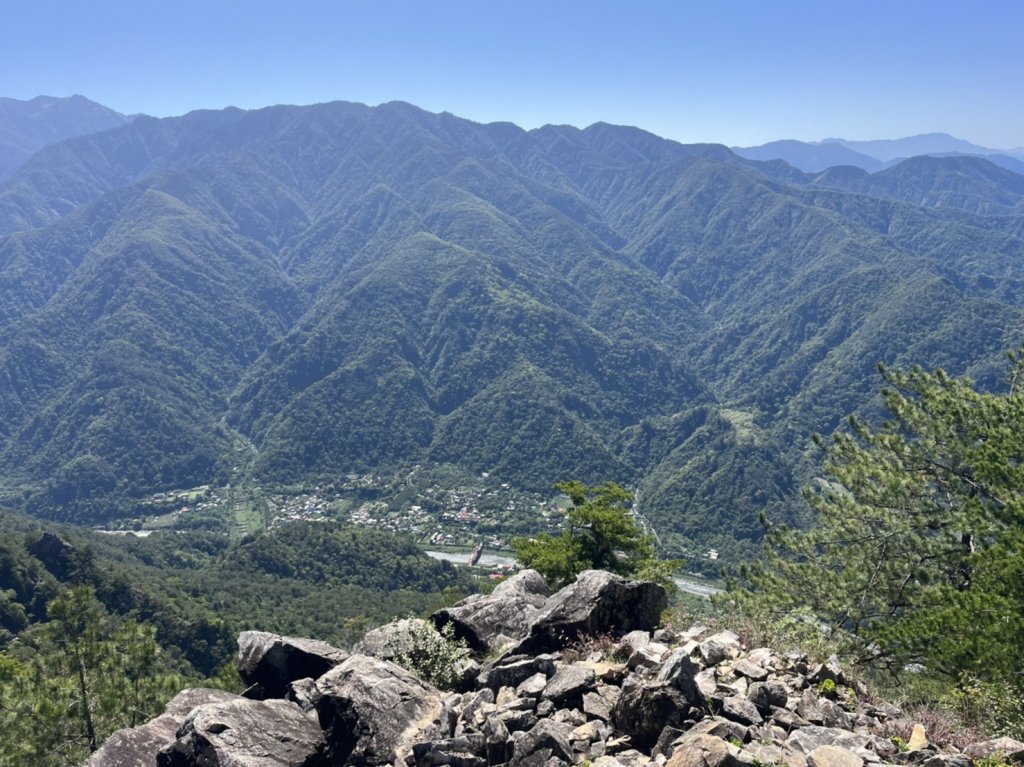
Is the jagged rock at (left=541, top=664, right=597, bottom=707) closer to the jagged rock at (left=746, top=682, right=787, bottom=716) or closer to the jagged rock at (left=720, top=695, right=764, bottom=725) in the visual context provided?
the jagged rock at (left=720, top=695, right=764, bottom=725)

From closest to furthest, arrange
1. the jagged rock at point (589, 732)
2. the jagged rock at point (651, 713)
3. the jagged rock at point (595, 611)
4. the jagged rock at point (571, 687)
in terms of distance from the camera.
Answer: the jagged rock at point (651, 713) → the jagged rock at point (589, 732) → the jagged rock at point (571, 687) → the jagged rock at point (595, 611)

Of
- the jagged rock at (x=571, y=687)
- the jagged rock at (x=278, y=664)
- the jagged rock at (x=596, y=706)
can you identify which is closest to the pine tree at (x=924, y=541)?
the jagged rock at (x=596, y=706)

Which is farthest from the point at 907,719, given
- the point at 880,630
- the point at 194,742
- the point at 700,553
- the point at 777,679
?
the point at 700,553

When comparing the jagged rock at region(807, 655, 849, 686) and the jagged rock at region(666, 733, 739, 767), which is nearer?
the jagged rock at region(666, 733, 739, 767)

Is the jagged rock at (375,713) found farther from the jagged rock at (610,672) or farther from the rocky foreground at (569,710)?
the jagged rock at (610,672)

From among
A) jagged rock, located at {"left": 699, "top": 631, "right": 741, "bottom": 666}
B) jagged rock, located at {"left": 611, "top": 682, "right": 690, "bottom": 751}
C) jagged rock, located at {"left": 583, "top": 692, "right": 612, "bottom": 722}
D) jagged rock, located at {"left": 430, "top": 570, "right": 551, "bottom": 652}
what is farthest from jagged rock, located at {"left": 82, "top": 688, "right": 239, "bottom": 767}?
jagged rock, located at {"left": 699, "top": 631, "right": 741, "bottom": 666}

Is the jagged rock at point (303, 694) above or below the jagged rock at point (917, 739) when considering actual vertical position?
below

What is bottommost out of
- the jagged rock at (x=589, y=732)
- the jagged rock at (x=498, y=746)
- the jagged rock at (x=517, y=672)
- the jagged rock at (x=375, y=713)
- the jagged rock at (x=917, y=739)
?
the jagged rock at (x=375, y=713)

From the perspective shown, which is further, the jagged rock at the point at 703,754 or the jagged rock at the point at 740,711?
the jagged rock at the point at 740,711

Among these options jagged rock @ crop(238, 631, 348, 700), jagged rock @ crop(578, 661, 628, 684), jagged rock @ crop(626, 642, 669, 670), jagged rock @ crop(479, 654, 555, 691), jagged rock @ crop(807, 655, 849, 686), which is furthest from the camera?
jagged rock @ crop(238, 631, 348, 700)
